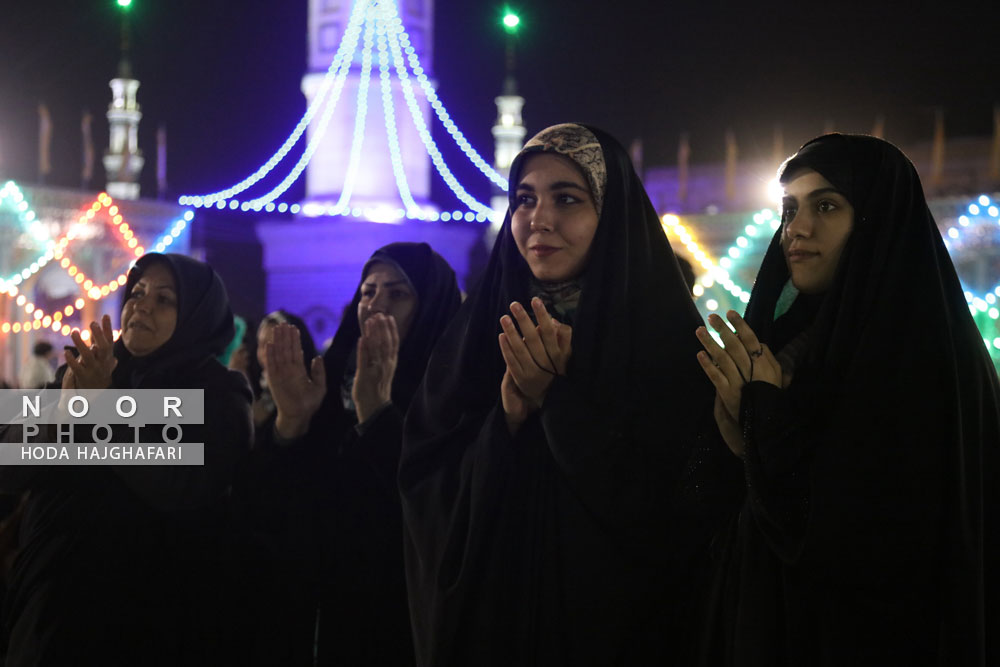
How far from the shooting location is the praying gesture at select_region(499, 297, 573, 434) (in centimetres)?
149

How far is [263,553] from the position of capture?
7.73 feet

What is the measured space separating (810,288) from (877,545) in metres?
0.38

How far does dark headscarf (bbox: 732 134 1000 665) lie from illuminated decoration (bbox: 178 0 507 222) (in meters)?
14.7

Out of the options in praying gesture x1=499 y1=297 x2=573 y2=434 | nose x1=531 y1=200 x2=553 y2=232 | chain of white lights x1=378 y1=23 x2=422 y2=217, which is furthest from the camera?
chain of white lights x1=378 y1=23 x2=422 y2=217

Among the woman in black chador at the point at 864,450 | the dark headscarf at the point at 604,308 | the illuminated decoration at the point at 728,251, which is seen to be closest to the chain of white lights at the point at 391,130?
the illuminated decoration at the point at 728,251

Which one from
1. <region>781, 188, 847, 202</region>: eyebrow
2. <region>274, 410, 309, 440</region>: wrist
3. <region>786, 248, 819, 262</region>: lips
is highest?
<region>781, 188, 847, 202</region>: eyebrow

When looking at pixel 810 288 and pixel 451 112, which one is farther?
pixel 451 112

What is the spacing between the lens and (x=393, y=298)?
2.46 metres

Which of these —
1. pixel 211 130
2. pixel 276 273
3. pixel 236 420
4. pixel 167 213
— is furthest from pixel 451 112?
pixel 236 420

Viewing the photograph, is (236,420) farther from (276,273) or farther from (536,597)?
(276,273)

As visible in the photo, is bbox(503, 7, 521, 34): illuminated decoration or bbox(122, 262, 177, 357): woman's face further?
bbox(503, 7, 521, 34): illuminated decoration

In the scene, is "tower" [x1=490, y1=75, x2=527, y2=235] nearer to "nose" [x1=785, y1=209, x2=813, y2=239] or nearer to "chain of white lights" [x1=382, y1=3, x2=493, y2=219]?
"chain of white lights" [x1=382, y1=3, x2=493, y2=219]

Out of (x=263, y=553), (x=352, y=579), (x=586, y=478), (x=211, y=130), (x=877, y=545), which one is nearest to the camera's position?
(x=877, y=545)

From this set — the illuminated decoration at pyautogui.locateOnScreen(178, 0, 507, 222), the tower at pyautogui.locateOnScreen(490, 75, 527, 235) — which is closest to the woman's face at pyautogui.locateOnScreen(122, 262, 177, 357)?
the illuminated decoration at pyautogui.locateOnScreen(178, 0, 507, 222)
